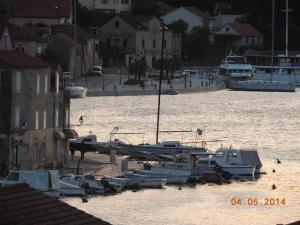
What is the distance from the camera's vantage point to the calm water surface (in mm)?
31750

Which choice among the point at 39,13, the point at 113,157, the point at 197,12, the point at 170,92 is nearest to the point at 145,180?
the point at 113,157

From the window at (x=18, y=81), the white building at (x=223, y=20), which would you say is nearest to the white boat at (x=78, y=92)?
the white building at (x=223, y=20)

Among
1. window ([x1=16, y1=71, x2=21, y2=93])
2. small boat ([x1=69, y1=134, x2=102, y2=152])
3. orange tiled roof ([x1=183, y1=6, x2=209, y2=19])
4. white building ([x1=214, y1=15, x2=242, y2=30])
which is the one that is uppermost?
orange tiled roof ([x1=183, y1=6, x2=209, y2=19])

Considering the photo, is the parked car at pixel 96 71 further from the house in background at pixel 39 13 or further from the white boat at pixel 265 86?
the white boat at pixel 265 86

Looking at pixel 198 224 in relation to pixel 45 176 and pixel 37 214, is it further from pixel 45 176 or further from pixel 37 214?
pixel 37 214

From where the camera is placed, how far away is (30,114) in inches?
1391

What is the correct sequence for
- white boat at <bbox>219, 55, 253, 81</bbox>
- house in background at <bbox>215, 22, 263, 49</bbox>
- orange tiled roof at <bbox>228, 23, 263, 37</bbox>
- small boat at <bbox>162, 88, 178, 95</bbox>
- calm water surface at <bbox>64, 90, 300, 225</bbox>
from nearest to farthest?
1. calm water surface at <bbox>64, 90, 300, 225</bbox>
2. small boat at <bbox>162, 88, 178, 95</bbox>
3. white boat at <bbox>219, 55, 253, 81</bbox>
4. orange tiled roof at <bbox>228, 23, 263, 37</bbox>
5. house in background at <bbox>215, 22, 263, 49</bbox>

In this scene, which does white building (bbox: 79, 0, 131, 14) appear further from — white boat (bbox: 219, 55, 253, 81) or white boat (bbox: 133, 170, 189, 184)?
white boat (bbox: 133, 170, 189, 184)

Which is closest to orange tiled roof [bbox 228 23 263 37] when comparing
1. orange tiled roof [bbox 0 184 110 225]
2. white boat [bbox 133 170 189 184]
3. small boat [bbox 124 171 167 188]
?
white boat [bbox 133 170 189 184]

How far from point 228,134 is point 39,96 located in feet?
80.4

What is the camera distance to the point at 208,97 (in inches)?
3580

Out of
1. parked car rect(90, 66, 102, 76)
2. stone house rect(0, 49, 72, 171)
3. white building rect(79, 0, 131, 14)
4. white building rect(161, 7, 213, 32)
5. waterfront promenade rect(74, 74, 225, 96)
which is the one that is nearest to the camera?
stone house rect(0, 49, 72, 171)

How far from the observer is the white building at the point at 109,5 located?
12269cm

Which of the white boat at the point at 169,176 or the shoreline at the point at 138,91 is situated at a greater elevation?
the shoreline at the point at 138,91
